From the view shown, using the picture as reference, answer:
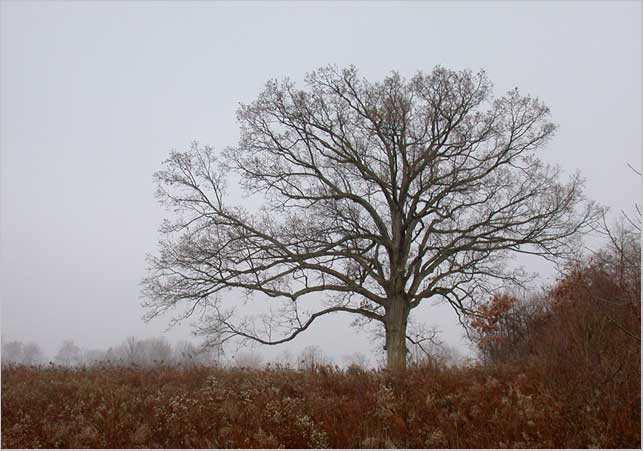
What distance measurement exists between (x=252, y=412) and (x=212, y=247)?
7.73m

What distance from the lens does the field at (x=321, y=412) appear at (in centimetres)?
740

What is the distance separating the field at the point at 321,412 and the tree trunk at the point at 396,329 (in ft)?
17.6

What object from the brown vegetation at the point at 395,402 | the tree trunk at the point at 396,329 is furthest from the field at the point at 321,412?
the tree trunk at the point at 396,329

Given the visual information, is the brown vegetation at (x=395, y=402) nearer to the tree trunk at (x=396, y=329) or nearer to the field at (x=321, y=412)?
the field at (x=321, y=412)

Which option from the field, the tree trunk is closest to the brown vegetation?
the field

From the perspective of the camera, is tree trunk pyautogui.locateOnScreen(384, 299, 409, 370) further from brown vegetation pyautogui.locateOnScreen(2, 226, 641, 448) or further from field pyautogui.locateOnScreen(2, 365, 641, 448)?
field pyautogui.locateOnScreen(2, 365, 641, 448)

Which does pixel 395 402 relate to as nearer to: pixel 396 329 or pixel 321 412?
pixel 321 412

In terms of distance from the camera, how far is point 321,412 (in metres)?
8.73

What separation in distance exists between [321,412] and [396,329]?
8.08 meters

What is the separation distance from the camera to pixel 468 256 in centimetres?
1731

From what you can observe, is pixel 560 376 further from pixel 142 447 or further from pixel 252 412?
pixel 142 447

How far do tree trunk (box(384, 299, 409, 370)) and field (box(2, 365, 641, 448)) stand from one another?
5365mm

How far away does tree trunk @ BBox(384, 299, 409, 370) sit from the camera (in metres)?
16.0

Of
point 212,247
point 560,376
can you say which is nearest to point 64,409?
point 212,247
